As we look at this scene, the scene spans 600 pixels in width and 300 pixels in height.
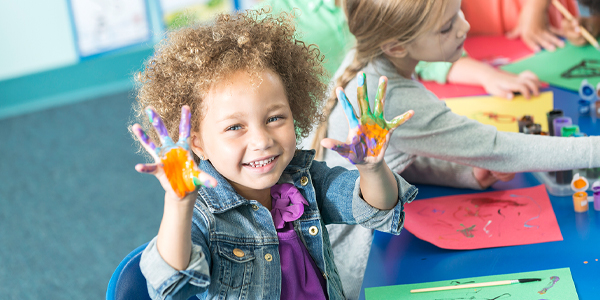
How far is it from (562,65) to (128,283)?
4.22 ft

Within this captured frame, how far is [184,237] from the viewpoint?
67 centimetres

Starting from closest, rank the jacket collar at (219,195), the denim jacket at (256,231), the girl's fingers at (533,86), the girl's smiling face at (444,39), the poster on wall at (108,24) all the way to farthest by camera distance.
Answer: the denim jacket at (256,231) < the jacket collar at (219,195) < the girl's smiling face at (444,39) < the girl's fingers at (533,86) < the poster on wall at (108,24)

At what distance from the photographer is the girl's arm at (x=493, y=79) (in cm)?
144

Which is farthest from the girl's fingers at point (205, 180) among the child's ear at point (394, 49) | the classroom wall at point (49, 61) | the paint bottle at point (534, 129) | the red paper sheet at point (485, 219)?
the classroom wall at point (49, 61)

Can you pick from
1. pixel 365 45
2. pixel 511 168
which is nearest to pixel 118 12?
pixel 365 45

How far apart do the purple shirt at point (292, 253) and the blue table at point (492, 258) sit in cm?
9

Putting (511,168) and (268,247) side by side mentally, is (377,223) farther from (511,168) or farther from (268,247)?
(511,168)

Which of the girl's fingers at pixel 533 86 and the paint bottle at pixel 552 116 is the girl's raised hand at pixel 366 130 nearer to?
the paint bottle at pixel 552 116

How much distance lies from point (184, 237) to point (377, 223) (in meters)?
0.32

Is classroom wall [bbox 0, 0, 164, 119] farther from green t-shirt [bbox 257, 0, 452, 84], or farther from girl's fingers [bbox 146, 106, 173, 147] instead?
girl's fingers [bbox 146, 106, 173, 147]

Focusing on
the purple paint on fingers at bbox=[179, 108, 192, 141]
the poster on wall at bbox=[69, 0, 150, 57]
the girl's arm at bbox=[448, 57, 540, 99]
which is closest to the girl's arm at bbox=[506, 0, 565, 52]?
the girl's arm at bbox=[448, 57, 540, 99]

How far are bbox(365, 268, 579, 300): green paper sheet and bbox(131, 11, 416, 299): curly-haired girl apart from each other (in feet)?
0.31

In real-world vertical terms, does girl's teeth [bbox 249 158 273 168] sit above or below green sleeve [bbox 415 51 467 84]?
above

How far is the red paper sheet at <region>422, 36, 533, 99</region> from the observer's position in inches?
60.0
